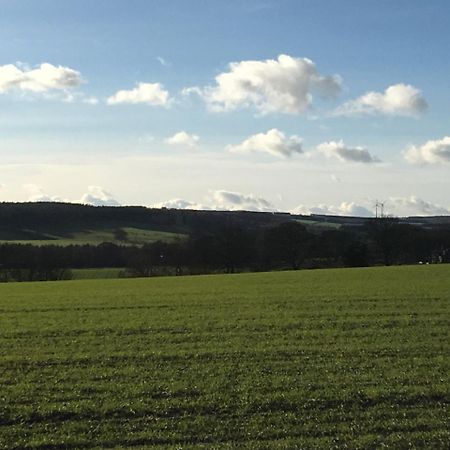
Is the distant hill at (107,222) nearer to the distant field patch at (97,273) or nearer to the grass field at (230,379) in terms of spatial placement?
the distant field patch at (97,273)

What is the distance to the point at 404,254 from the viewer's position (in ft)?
319

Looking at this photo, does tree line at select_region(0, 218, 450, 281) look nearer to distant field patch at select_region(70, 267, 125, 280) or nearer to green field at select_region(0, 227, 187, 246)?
distant field patch at select_region(70, 267, 125, 280)

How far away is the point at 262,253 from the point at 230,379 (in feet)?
265

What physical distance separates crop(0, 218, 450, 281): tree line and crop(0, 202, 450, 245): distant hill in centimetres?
3324

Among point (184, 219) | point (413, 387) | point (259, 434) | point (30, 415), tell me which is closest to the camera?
point (259, 434)

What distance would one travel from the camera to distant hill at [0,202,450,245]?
13762cm

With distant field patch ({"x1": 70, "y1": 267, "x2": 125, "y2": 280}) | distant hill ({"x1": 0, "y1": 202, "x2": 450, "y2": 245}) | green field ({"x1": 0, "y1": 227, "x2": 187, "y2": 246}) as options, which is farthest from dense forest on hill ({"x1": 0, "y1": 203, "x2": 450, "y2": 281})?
distant hill ({"x1": 0, "y1": 202, "x2": 450, "y2": 245})

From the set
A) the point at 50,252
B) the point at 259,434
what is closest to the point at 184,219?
the point at 50,252

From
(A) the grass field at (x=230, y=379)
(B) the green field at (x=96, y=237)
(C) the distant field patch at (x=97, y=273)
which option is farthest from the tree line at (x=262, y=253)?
(A) the grass field at (x=230, y=379)

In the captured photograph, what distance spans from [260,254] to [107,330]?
235ft

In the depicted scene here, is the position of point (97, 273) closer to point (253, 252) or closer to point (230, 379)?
point (253, 252)

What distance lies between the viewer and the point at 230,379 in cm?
1578

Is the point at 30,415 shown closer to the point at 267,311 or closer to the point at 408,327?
the point at 408,327

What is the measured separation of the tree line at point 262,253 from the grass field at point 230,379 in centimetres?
6282
